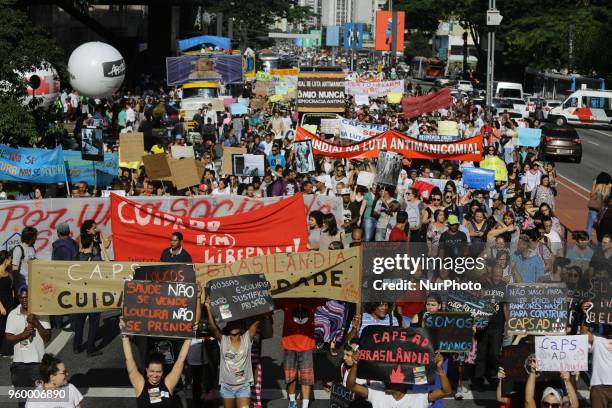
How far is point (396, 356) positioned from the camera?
31.9 feet

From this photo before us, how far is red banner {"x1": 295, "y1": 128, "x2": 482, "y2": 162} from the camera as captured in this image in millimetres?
22828

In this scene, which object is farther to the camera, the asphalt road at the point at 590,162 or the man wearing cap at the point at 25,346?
the asphalt road at the point at 590,162

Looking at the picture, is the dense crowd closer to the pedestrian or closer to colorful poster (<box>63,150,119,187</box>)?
the pedestrian

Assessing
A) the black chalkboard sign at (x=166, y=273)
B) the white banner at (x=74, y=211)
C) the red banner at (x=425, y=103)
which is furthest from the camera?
the red banner at (x=425, y=103)

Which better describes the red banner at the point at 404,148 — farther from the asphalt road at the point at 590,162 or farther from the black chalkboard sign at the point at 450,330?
the black chalkboard sign at the point at 450,330

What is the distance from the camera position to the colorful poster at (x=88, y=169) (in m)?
20.6

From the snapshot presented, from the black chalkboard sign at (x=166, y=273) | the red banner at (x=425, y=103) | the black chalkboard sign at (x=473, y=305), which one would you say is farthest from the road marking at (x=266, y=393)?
the red banner at (x=425, y=103)

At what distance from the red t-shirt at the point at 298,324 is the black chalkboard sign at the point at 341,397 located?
3.61ft

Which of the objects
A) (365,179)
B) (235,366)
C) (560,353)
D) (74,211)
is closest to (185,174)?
(365,179)

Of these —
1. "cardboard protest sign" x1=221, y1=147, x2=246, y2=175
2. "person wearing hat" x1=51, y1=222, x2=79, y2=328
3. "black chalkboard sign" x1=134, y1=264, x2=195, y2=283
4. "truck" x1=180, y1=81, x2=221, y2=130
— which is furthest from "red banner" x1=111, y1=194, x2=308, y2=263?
"truck" x1=180, y1=81, x2=221, y2=130

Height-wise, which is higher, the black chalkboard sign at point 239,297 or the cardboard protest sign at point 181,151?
the cardboard protest sign at point 181,151

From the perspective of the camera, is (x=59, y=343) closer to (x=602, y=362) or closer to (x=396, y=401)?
(x=396, y=401)

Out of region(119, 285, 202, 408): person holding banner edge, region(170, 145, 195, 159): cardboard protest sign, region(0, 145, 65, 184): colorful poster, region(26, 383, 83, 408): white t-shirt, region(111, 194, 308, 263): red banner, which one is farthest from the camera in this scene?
region(170, 145, 195, 159): cardboard protest sign

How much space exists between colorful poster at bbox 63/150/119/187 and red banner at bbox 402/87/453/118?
45.2ft
